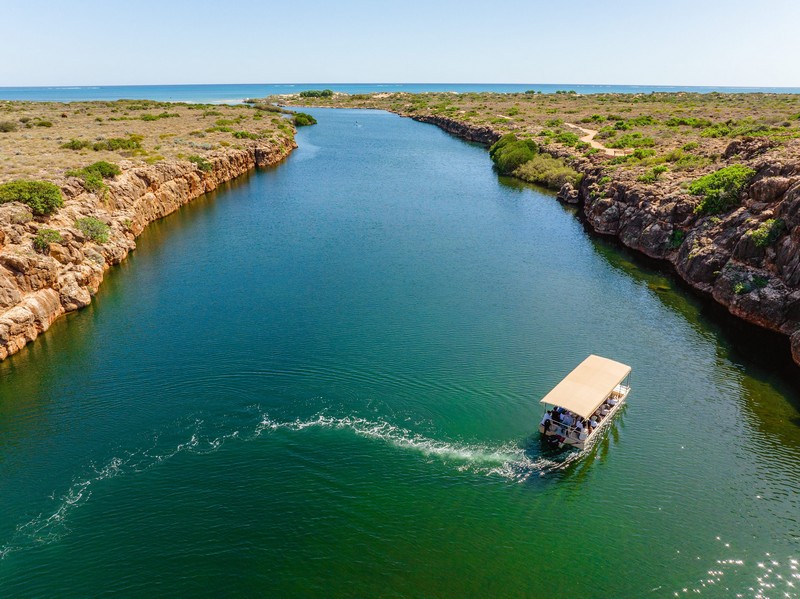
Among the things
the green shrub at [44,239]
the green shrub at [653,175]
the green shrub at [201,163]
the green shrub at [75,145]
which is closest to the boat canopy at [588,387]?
the green shrub at [44,239]

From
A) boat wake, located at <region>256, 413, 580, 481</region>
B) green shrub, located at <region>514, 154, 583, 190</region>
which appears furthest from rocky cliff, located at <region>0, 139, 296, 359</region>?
green shrub, located at <region>514, 154, 583, 190</region>

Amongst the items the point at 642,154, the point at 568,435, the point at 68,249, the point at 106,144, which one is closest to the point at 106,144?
the point at 106,144

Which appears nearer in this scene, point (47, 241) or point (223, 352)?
point (223, 352)

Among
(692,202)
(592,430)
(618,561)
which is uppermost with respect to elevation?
(692,202)

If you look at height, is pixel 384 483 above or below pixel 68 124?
below

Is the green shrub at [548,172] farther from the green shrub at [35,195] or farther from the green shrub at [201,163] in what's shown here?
the green shrub at [35,195]

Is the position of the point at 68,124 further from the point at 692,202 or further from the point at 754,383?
the point at 754,383

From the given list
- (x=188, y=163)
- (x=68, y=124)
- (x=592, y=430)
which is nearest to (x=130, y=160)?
(x=188, y=163)

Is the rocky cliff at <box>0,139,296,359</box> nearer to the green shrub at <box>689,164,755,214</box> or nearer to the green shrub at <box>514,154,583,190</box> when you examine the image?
the green shrub at <box>689,164,755,214</box>
